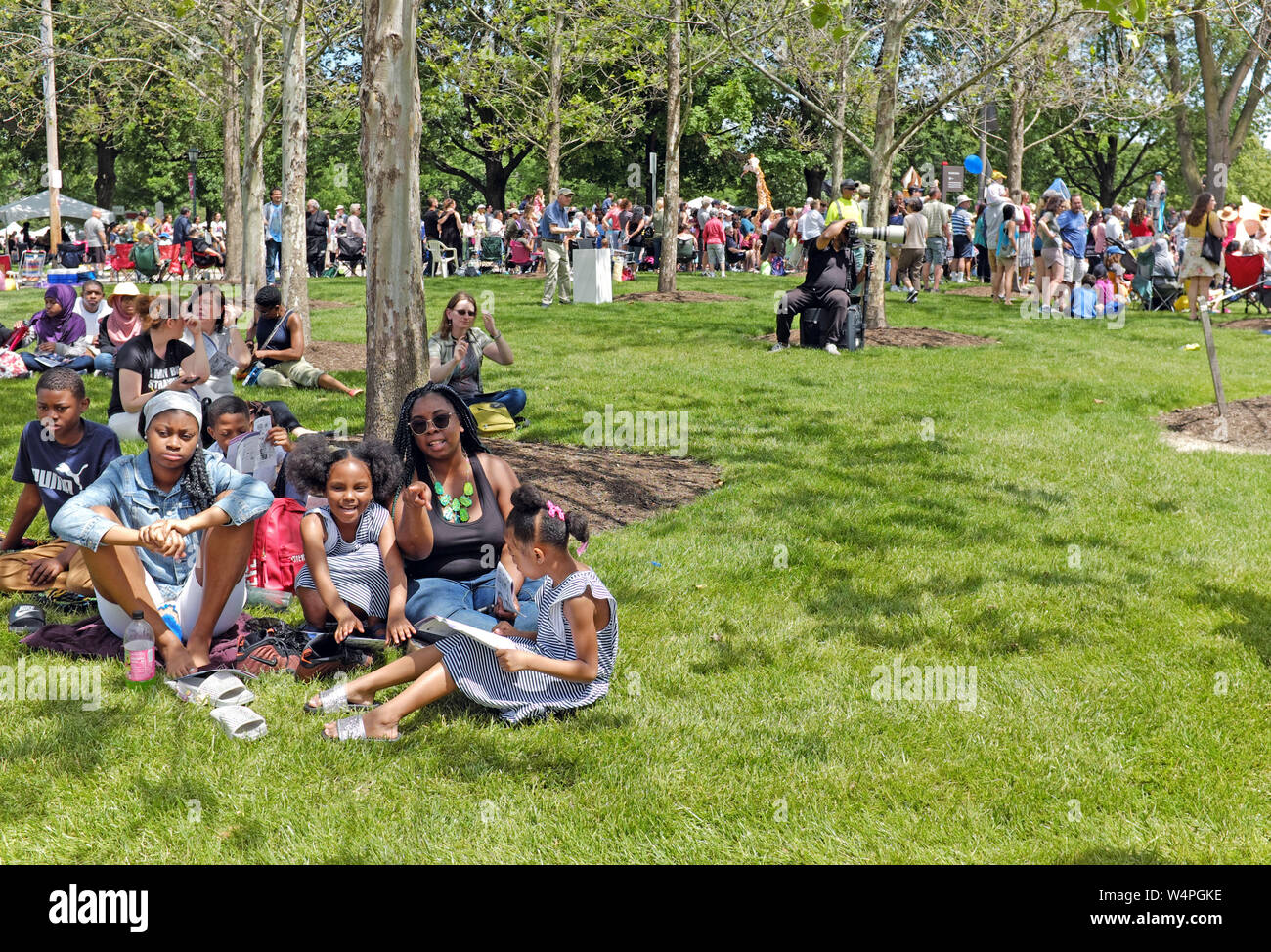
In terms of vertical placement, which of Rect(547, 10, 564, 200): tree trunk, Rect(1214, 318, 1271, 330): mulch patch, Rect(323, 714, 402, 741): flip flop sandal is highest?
Rect(547, 10, 564, 200): tree trunk

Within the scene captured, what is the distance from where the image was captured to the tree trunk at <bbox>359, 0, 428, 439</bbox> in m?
7.16

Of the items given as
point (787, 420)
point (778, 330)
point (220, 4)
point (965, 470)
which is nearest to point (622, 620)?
point (965, 470)

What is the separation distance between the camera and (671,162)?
2005 cm

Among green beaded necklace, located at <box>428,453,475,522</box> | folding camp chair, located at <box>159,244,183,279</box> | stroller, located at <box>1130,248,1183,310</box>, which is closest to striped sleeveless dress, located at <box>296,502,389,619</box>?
green beaded necklace, located at <box>428,453,475,522</box>

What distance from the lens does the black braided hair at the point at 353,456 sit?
5832mm

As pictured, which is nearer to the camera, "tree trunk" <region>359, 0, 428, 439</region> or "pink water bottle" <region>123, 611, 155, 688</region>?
"pink water bottle" <region>123, 611, 155, 688</region>

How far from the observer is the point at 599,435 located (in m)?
9.93

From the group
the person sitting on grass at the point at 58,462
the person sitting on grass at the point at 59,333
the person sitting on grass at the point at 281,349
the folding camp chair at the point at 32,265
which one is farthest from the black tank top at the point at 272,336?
the folding camp chair at the point at 32,265

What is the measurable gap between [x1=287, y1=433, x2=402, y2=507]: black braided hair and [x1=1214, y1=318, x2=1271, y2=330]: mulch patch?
16.5 meters

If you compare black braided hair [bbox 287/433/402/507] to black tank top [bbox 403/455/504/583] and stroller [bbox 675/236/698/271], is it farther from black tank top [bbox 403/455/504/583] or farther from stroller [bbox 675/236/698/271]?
stroller [bbox 675/236/698/271]

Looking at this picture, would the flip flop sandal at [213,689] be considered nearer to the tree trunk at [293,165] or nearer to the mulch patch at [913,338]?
the tree trunk at [293,165]

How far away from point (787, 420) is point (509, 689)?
6.27m

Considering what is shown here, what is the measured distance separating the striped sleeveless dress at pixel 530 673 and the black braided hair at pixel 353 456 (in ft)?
3.90

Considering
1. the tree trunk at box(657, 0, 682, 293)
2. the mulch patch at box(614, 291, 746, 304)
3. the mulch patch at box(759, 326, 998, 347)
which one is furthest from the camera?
the mulch patch at box(614, 291, 746, 304)
